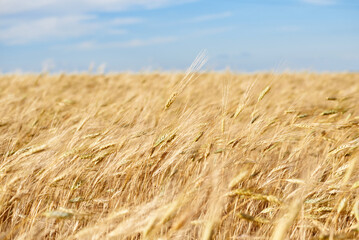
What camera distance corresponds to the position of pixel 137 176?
1.50m

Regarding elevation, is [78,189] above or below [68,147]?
below

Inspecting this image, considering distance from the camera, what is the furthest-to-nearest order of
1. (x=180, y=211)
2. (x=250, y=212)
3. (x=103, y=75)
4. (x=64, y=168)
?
(x=103, y=75) → (x=64, y=168) → (x=250, y=212) → (x=180, y=211)

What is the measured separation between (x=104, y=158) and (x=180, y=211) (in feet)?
1.78

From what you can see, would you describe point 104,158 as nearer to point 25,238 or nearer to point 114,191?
point 114,191

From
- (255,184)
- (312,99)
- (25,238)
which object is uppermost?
(312,99)

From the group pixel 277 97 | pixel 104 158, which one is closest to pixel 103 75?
pixel 277 97

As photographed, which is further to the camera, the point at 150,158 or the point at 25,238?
the point at 150,158

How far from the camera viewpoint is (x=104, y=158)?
5.48 ft

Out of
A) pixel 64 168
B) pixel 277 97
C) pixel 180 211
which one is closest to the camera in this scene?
pixel 180 211

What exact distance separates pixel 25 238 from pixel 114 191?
0.37 meters

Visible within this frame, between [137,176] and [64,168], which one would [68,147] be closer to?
[64,168]

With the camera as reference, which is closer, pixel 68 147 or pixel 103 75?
pixel 68 147

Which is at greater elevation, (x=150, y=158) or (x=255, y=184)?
(x=150, y=158)

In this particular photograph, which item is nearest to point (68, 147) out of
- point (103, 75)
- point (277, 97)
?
point (277, 97)
